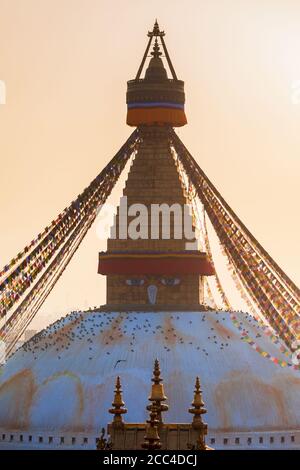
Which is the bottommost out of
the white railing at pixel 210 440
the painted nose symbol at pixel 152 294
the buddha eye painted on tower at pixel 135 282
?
the white railing at pixel 210 440

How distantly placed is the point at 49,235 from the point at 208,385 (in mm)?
9617

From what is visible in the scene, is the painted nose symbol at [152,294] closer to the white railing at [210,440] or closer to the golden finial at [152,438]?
the white railing at [210,440]

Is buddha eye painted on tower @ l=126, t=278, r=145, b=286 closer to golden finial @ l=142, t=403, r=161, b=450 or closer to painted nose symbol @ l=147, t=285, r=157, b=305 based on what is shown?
painted nose symbol @ l=147, t=285, r=157, b=305

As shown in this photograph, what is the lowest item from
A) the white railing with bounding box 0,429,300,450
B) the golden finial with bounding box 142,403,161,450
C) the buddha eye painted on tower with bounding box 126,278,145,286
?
the golden finial with bounding box 142,403,161,450

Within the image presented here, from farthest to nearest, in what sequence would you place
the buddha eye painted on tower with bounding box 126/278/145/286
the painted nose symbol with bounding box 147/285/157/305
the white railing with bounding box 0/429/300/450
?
the buddha eye painted on tower with bounding box 126/278/145/286, the painted nose symbol with bounding box 147/285/157/305, the white railing with bounding box 0/429/300/450

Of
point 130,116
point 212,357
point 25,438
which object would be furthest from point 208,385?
point 130,116

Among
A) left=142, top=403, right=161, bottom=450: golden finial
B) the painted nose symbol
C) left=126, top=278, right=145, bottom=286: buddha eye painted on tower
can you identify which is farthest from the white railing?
left=142, top=403, right=161, bottom=450: golden finial

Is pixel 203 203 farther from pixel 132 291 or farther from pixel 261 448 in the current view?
pixel 261 448

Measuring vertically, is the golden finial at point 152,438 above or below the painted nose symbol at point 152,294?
below

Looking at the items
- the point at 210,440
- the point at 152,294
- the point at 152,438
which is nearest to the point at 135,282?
the point at 152,294

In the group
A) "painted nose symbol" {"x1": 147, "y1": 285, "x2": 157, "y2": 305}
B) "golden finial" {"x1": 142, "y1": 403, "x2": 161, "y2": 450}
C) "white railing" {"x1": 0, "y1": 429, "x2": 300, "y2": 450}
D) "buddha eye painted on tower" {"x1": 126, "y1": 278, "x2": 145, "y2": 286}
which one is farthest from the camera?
"buddha eye painted on tower" {"x1": 126, "y1": 278, "x2": 145, "y2": 286}

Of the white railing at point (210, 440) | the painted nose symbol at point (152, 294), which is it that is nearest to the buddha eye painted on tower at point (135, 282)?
the painted nose symbol at point (152, 294)

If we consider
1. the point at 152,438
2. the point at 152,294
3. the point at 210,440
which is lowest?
the point at 152,438

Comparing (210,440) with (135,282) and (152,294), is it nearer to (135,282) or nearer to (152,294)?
(152,294)
